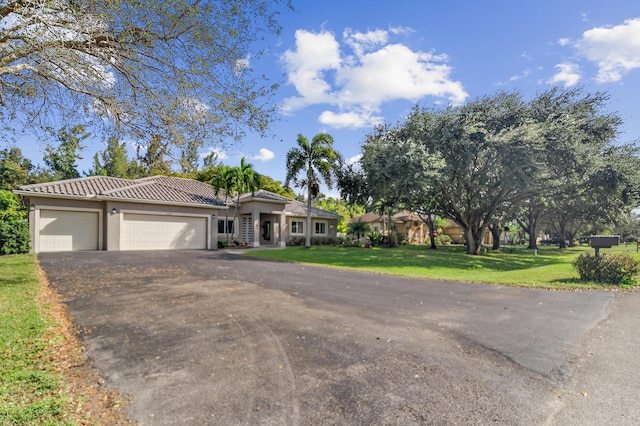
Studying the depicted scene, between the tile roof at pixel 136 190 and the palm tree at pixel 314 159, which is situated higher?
the palm tree at pixel 314 159

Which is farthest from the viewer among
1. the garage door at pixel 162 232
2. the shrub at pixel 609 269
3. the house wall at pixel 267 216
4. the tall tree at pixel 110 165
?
the tall tree at pixel 110 165

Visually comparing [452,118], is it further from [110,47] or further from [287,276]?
[110,47]

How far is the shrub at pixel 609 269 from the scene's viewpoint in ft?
35.1

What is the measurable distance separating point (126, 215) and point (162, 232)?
90.7 inches

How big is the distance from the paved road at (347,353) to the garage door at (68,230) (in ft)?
40.5

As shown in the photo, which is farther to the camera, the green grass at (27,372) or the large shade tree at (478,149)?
the large shade tree at (478,149)

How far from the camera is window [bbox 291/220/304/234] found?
3098 centimetres

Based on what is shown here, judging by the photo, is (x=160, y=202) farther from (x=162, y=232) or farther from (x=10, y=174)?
(x=10, y=174)

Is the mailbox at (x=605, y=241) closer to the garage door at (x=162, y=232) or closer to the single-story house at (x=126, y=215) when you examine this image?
the single-story house at (x=126, y=215)

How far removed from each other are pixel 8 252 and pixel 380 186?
62.6 feet

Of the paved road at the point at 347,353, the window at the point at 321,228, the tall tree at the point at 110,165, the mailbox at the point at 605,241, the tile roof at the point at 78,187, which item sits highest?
the tall tree at the point at 110,165

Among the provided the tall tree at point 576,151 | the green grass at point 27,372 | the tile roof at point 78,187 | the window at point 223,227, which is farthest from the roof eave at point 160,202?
the tall tree at point 576,151

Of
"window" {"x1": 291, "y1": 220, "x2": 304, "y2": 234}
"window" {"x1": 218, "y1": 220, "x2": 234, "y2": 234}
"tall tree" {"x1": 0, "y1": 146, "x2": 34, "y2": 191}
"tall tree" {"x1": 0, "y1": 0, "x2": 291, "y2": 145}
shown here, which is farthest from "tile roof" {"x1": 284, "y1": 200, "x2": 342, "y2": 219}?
"tall tree" {"x1": 0, "y1": 146, "x2": 34, "y2": 191}

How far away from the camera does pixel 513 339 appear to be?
5.24 metres
